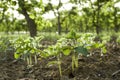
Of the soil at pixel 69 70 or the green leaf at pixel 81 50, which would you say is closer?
the green leaf at pixel 81 50

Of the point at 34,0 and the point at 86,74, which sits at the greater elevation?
the point at 34,0

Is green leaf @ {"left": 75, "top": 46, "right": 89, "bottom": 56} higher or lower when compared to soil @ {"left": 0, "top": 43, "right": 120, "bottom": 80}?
higher

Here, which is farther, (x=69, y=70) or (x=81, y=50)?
(x=69, y=70)

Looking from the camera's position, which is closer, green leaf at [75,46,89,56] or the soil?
green leaf at [75,46,89,56]

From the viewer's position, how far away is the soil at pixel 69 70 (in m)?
3.49

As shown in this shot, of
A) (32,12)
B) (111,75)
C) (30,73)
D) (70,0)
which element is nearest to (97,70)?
(111,75)

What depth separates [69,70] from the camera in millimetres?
3539

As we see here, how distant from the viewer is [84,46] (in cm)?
327

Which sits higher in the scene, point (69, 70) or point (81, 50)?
point (81, 50)

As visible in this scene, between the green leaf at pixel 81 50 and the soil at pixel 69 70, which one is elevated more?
the green leaf at pixel 81 50

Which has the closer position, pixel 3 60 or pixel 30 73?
pixel 30 73

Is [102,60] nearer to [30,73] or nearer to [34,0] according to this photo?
[30,73]

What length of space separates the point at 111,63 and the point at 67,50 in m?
1.17

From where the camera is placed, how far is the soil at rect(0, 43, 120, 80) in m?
3.49
